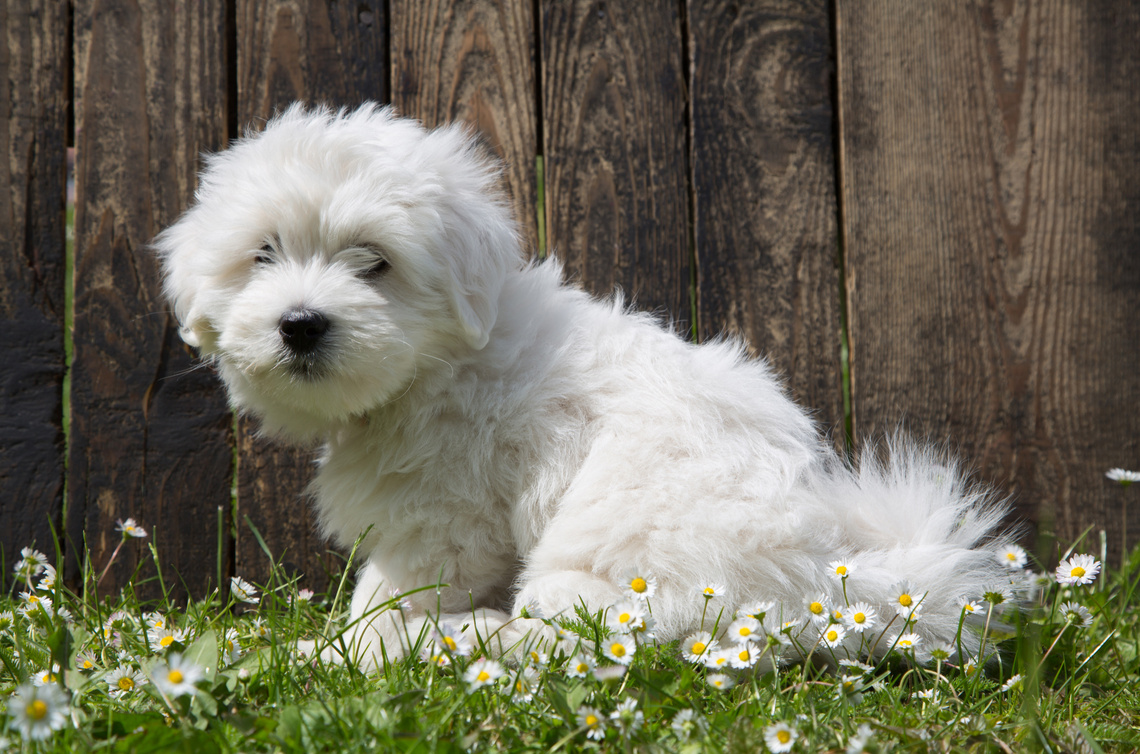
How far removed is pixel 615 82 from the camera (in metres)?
2.59

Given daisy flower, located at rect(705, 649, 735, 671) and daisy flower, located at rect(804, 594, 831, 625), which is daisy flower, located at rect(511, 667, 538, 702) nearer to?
daisy flower, located at rect(705, 649, 735, 671)

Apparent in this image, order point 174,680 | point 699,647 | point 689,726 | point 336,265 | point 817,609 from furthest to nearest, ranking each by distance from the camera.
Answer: point 336,265, point 817,609, point 699,647, point 689,726, point 174,680

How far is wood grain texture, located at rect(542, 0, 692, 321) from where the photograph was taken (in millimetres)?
2580

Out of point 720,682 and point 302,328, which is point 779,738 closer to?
point 720,682

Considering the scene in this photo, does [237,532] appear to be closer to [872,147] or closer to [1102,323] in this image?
[872,147]

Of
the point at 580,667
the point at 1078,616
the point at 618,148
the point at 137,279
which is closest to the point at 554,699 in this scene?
the point at 580,667

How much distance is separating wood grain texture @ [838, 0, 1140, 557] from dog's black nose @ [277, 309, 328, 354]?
1.70 m

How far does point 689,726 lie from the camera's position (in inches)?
52.1

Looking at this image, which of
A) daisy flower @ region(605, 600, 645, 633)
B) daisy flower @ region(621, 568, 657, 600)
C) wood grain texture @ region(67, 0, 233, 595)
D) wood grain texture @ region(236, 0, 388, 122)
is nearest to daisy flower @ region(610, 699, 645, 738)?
daisy flower @ region(605, 600, 645, 633)

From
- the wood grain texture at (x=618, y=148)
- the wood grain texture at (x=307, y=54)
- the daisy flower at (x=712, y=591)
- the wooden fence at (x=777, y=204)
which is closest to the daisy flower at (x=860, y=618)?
the daisy flower at (x=712, y=591)

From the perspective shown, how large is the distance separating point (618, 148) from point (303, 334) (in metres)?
1.27

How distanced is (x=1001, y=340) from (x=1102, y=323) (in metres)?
0.33

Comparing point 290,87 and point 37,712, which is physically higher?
point 290,87

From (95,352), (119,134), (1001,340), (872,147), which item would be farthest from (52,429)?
(1001,340)
